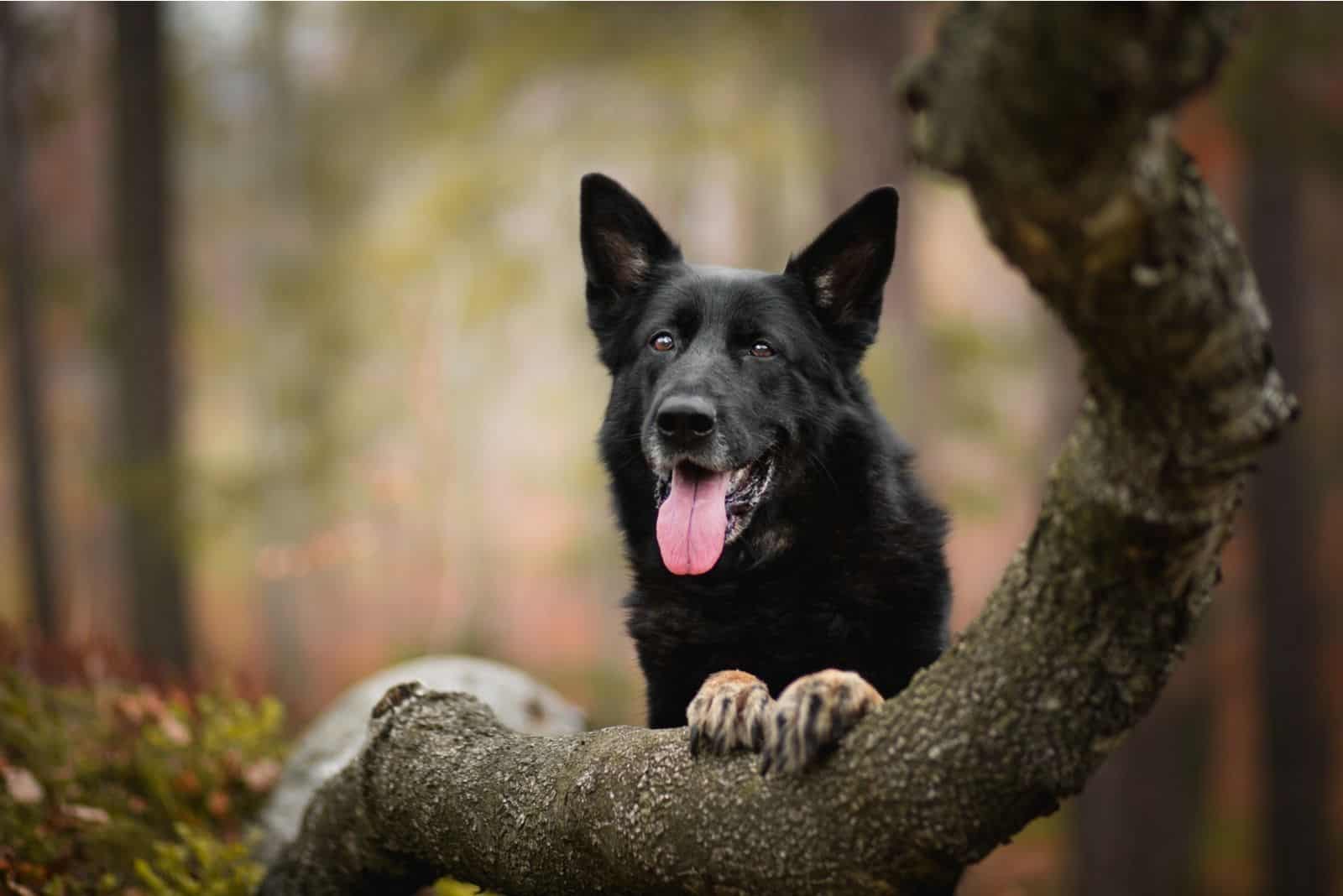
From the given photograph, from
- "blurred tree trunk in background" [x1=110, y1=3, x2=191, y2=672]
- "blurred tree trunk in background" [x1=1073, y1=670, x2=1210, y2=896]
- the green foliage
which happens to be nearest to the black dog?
the green foliage

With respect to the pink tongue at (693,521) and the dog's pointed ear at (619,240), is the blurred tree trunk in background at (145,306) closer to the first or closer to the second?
the dog's pointed ear at (619,240)

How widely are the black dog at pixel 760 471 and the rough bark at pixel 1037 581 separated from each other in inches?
23.3

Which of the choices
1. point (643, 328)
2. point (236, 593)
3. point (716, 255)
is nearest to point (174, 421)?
point (716, 255)

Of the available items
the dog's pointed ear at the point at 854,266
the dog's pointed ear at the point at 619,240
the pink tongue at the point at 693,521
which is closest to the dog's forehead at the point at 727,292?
the dog's pointed ear at the point at 854,266

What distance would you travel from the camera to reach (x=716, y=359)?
429cm

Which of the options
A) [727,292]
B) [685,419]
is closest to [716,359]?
[727,292]

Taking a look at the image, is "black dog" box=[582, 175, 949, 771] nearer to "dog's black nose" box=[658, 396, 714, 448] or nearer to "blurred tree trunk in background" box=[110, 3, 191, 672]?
"dog's black nose" box=[658, 396, 714, 448]

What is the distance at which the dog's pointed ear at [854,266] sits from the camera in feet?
13.9

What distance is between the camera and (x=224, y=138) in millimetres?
16875

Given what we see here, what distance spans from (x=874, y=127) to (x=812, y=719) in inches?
331

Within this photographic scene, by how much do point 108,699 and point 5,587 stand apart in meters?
22.8

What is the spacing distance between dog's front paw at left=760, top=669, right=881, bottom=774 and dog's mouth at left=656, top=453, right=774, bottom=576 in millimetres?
1113

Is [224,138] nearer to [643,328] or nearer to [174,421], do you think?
[174,421]

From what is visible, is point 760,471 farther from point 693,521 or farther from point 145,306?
point 145,306
